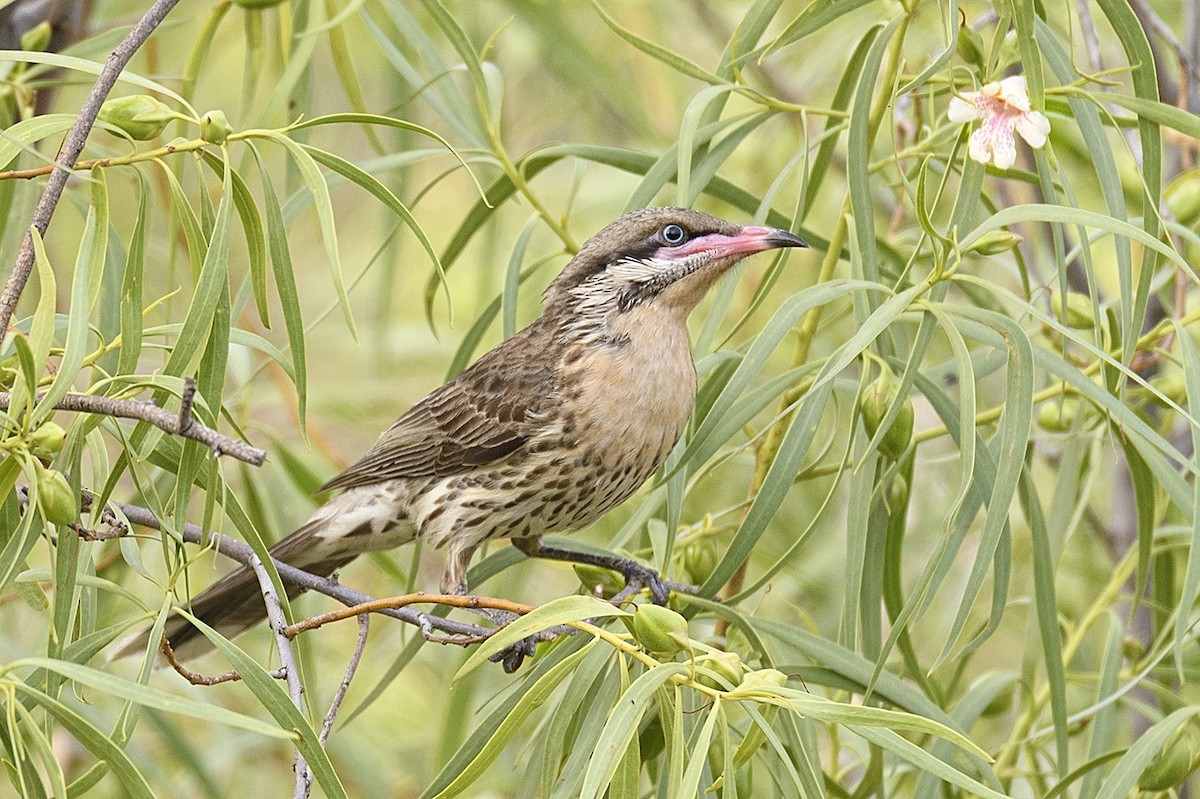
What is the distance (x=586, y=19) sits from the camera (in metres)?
6.12

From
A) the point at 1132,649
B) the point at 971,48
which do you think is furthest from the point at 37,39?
the point at 1132,649

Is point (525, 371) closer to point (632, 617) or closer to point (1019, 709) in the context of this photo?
point (1019, 709)

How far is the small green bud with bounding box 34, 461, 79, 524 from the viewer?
174 centimetres

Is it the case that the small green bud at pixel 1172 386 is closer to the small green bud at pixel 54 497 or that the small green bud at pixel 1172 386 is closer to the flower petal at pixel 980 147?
the flower petal at pixel 980 147

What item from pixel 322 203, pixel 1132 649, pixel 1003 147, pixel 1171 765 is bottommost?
pixel 1132 649

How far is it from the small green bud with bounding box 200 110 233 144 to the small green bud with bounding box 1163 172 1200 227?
7.36 feet

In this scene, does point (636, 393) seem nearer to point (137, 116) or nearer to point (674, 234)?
point (674, 234)

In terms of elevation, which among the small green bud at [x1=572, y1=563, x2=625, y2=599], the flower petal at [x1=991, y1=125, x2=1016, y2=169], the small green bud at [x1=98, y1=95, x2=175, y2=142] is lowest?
the small green bud at [x1=572, y1=563, x2=625, y2=599]

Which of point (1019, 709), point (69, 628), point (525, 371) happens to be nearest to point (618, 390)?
point (525, 371)

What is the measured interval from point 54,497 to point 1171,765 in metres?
1.84

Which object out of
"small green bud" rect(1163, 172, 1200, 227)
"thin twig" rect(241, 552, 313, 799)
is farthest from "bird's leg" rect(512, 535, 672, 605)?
"small green bud" rect(1163, 172, 1200, 227)

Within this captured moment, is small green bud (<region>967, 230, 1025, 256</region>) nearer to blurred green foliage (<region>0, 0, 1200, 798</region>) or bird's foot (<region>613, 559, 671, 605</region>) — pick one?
blurred green foliage (<region>0, 0, 1200, 798</region>)

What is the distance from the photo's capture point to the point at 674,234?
3535 mm

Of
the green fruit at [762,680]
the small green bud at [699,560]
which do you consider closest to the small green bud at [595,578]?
the small green bud at [699,560]
